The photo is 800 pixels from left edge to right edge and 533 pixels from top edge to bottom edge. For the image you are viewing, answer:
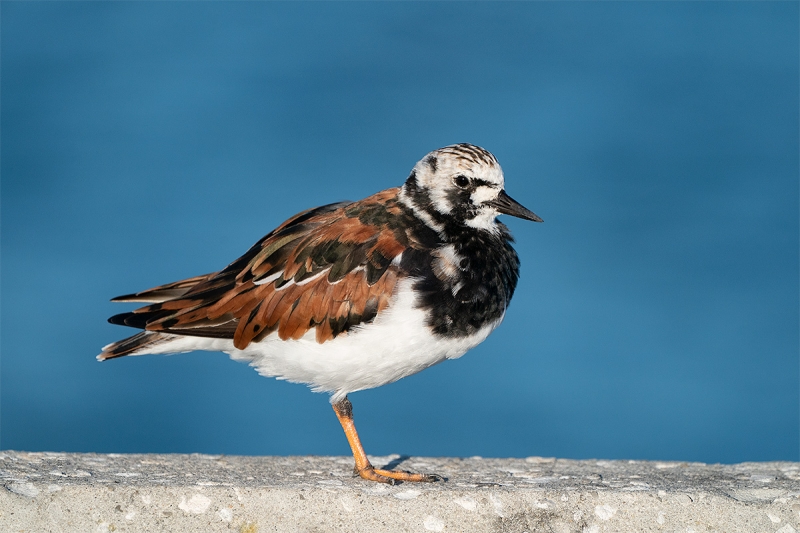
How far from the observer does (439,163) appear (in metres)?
5.68

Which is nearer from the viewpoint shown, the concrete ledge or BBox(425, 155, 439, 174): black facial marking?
the concrete ledge

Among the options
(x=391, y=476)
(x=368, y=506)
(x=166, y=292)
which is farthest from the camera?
(x=166, y=292)

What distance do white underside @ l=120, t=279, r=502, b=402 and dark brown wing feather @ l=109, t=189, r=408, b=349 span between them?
69 mm

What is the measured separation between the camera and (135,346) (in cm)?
594

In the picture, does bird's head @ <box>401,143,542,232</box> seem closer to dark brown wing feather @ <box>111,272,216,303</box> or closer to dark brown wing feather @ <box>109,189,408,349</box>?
dark brown wing feather @ <box>109,189,408,349</box>

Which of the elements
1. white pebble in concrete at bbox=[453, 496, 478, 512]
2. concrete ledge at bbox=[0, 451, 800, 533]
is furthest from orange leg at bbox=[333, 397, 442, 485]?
white pebble in concrete at bbox=[453, 496, 478, 512]

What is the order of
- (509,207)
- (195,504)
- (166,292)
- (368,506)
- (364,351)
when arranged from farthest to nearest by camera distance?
(166,292) < (509,207) < (364,351) < (368,506) < (195,504)

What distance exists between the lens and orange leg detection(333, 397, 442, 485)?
5.53 metres

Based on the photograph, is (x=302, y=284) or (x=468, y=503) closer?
(x=468, y=503)

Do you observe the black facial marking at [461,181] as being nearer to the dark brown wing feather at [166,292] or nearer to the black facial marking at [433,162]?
the black facial marking at [433,162]

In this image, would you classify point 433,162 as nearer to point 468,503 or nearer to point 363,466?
point 363,466

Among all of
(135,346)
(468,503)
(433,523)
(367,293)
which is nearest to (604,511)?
(468,503)

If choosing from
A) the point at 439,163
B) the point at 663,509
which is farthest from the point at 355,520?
the point at 439,163

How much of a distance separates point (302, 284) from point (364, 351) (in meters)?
0.61
